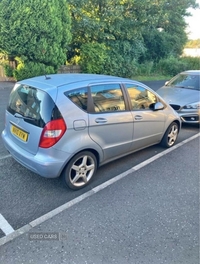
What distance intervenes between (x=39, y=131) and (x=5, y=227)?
112 cm

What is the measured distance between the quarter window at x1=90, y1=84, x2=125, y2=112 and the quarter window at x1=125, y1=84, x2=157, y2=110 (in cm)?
25

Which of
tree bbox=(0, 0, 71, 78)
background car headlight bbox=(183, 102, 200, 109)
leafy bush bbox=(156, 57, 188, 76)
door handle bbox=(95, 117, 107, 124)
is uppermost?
tree bbox=(0, 0, 71, 78)

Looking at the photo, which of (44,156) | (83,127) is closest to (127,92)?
(83,127)

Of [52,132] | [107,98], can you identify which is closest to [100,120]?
[107,98]

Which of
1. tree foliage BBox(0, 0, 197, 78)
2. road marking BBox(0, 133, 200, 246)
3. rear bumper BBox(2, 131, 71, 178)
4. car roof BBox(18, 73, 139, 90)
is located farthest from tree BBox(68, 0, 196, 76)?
rear bumper BBox(2, 131, 71, 178)

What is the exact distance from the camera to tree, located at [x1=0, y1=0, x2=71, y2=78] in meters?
8.47

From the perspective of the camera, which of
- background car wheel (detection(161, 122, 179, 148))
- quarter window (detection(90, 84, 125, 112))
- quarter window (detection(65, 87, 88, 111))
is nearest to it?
quarter window (detection(65, 87, 88, 111))

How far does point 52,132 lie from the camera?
2672 mm

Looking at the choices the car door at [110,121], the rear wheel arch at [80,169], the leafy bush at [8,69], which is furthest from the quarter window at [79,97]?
the leafy bush at [8,69]

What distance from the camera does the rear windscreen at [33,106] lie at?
8.80ft

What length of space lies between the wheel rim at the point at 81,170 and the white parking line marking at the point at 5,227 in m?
0.92

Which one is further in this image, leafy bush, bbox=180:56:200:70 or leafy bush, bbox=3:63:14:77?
leafy bush, bbox=180:56:200:70

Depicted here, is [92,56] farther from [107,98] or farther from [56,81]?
[56,81]

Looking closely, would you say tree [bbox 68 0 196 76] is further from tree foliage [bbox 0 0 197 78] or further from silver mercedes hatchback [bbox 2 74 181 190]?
silver mercedes hatchback [bbox 2 74 181 190]
